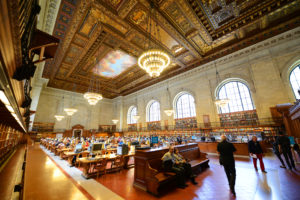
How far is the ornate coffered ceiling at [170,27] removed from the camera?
5.90 m

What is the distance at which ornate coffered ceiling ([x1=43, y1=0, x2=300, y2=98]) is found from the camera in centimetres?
590

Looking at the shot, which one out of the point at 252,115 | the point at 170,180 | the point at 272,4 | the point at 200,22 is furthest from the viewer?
the point at 252,115

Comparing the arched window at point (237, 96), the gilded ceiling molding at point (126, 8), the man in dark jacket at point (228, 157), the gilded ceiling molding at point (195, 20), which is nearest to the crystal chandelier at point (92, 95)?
the gilded ceiling molding at point (126, 8)

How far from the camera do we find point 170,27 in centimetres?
691

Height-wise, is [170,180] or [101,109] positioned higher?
[101,109]

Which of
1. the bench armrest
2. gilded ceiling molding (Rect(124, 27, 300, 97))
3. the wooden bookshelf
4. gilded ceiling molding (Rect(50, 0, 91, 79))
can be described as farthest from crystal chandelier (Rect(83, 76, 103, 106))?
the bench armrest

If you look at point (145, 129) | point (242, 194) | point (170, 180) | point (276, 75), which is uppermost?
point (276, 75)

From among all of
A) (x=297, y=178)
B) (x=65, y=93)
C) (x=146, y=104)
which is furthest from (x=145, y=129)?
(x=297, y=178)

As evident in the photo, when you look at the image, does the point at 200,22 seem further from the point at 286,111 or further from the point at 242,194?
the point at 242,194

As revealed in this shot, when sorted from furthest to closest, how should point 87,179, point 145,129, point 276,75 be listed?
point 145,129, point 276,75, point 87,179

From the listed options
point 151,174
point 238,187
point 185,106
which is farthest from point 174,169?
point 185,106

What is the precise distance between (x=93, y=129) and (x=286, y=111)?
19.5 meters

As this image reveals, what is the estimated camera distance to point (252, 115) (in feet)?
28.6

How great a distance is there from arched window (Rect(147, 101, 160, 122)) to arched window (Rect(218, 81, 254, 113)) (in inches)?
287
